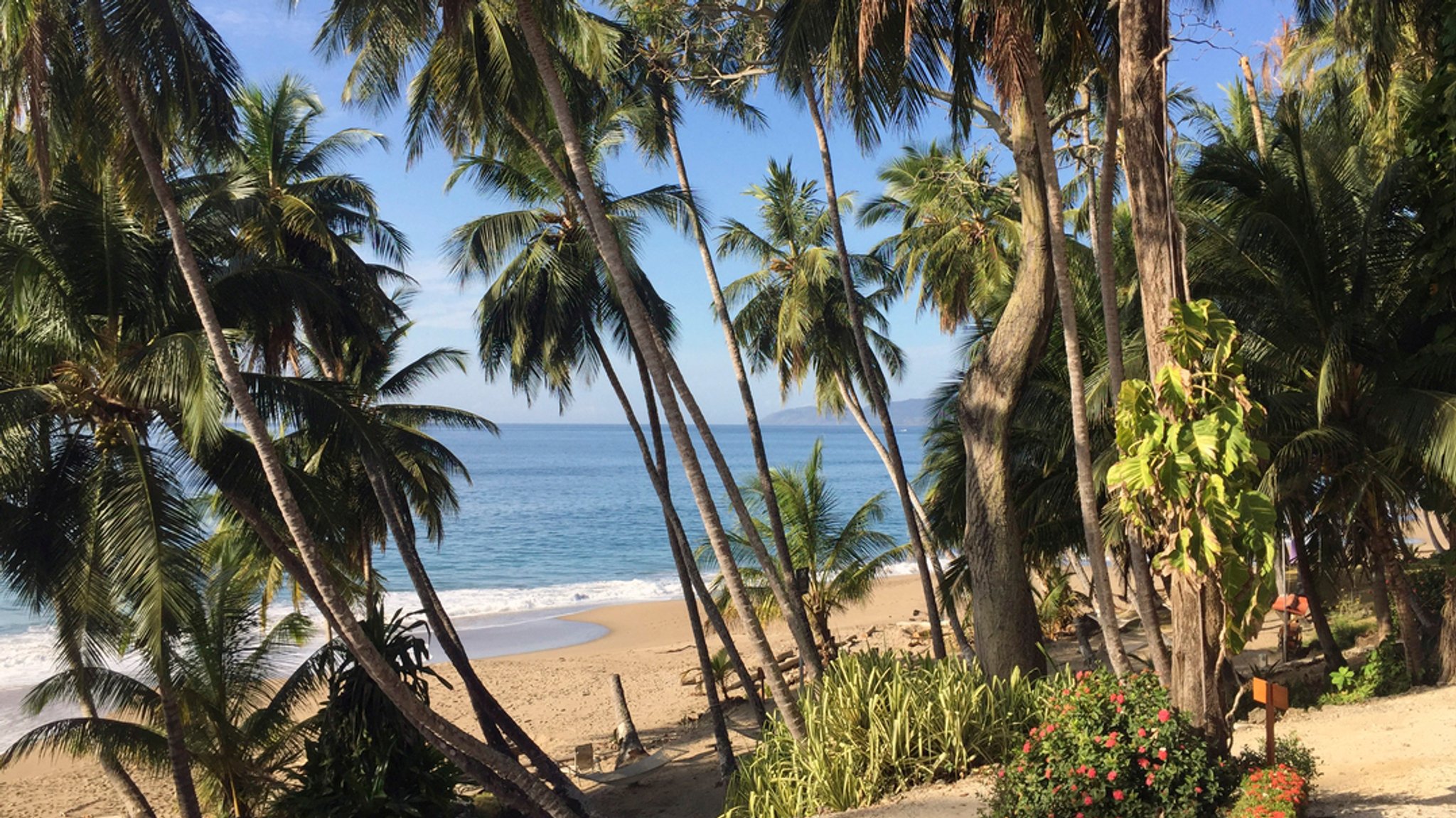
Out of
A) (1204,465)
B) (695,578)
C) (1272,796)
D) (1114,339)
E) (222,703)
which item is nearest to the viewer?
(1272,796)

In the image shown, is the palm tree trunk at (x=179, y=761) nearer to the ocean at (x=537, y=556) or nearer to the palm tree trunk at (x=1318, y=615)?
the ocean at (x=537, y=556)

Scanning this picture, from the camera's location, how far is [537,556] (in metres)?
44.4

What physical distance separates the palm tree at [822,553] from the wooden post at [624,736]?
2668 millimetres

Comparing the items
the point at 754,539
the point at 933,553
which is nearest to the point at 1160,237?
the point at 754,539

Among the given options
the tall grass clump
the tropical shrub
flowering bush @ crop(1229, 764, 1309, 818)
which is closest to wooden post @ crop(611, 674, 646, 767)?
the tall grass clump

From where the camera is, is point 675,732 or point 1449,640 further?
point 675,732

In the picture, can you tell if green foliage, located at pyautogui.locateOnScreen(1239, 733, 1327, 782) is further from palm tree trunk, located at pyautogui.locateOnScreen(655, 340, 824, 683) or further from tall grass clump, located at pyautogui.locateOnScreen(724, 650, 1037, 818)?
palm tree trunk, located at pyautogui.locateOnScreen(655, 340, 824, 683)

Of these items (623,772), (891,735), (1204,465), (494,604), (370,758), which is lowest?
(494,604)

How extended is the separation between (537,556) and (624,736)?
96.8ft

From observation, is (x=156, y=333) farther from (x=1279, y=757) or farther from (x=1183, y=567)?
(x=1279, y=757)

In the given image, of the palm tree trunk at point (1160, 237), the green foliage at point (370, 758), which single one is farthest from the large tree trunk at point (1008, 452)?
the green foliage at point (370, 758)

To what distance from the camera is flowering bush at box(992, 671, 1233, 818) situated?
571 cm

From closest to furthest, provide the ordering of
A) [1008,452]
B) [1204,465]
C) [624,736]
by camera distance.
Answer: [1204,465], [1008,452], [624,736]

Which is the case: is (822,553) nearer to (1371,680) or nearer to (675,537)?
(675,537)
